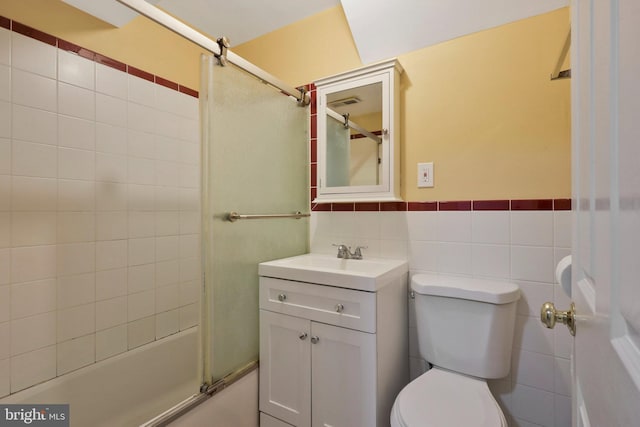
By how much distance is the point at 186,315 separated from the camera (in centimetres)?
198

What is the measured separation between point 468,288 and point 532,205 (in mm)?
457

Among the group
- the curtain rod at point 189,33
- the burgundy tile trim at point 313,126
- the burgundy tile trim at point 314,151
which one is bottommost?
the burgundy tile trim at point 314,151

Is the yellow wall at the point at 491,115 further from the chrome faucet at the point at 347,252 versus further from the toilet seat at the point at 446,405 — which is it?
the toilet seat at the point at 446,405

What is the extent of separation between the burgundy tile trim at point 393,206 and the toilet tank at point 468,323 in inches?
16.2

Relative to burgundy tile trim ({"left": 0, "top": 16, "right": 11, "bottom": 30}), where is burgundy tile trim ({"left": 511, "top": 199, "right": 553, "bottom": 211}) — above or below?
below

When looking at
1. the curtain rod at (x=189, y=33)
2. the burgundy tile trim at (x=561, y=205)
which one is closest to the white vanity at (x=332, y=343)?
the burgundy tile trim at (x=561, y=205)

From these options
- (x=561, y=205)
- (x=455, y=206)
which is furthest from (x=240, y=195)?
(x=561, y=205)

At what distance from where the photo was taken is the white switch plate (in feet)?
4.93

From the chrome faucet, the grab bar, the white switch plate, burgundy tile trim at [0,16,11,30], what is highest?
burgundy tile trim at [0,16,11,30]

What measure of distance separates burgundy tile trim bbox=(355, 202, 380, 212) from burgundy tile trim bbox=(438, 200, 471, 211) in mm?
330

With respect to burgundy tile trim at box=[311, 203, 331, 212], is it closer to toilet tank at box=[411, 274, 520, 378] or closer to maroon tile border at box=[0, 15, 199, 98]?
toilet tank at box=[411, 274, 520, 378]

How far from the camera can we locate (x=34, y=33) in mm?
1334

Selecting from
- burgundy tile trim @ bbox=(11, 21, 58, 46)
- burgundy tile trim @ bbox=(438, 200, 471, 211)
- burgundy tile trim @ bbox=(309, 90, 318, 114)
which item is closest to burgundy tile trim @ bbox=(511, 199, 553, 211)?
burgundy tile trim @ bbox=(438, 200, 471, 211)

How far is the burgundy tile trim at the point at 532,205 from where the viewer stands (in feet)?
4.09
